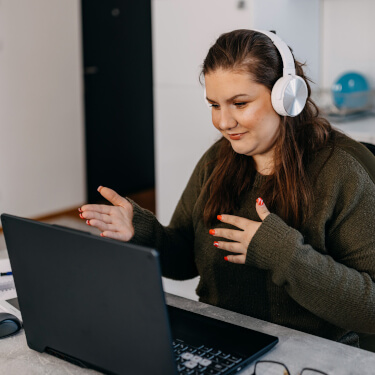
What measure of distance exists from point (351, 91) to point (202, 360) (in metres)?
2.18

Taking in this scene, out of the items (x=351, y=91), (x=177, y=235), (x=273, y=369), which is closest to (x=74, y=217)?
(x=351, y=91)

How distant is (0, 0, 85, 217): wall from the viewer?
388 centimetres

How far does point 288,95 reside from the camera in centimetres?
123

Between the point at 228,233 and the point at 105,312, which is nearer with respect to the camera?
the point at 105,312

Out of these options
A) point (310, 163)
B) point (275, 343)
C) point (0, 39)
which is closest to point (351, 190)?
point (310, 163)

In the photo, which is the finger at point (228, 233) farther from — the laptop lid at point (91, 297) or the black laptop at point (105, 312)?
the laptop lid at point (91, 297)

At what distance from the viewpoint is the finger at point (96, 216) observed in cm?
116

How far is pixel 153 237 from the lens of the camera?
1387 mm

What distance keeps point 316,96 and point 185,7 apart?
78 cm

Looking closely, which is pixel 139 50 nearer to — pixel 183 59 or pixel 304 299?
pixel 183 59

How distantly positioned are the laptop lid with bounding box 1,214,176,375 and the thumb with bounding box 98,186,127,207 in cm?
29

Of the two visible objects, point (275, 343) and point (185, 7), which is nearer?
point (275, 343)

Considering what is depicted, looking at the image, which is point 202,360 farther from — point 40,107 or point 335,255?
point 40,107

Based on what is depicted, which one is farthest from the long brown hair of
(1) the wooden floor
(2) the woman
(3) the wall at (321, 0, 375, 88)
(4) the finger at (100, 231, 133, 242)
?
(1) the wooden floor
